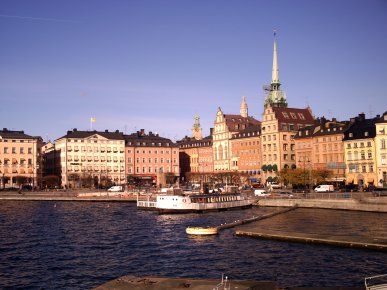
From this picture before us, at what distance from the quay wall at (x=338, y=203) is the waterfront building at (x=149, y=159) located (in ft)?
243

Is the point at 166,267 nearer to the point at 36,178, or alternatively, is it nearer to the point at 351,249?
the point at 351,249

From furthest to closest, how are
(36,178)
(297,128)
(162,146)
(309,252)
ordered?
(162,146)
(36,178)
(297,128)
(309,252)

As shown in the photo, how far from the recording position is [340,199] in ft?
264

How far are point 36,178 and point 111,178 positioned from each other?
22405mm

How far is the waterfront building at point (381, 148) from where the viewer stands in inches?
4230

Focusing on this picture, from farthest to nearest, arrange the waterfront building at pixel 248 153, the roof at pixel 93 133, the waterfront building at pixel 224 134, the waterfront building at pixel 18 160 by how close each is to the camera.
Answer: the waterfront building at pixel 224 134 < the roof at pixel 93 133 < the waterfront building at pixel 248 153 < the waterfront building at pixel 18 160

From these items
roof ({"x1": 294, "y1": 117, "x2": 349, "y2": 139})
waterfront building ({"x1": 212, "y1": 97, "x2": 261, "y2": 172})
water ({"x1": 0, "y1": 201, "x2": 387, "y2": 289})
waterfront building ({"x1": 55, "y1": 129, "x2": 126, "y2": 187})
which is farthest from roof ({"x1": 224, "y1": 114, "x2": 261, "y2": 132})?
water ({"x1": 0, "y1": 201, "x2": 387, "y2": 289})

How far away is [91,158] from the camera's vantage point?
15612 centimetres

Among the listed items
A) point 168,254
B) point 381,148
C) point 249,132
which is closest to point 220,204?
point 381,148

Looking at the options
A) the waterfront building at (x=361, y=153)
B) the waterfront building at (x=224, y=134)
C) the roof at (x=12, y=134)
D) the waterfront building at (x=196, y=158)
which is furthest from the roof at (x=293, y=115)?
the roof at (x=12, y=134)

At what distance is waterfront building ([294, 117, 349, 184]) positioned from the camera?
394ft

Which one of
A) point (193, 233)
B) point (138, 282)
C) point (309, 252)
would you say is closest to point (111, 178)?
point (193, 233)

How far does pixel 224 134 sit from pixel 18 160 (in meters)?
63.2

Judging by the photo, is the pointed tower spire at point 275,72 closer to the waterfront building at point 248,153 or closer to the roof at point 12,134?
the waterfront building at point 248,153
